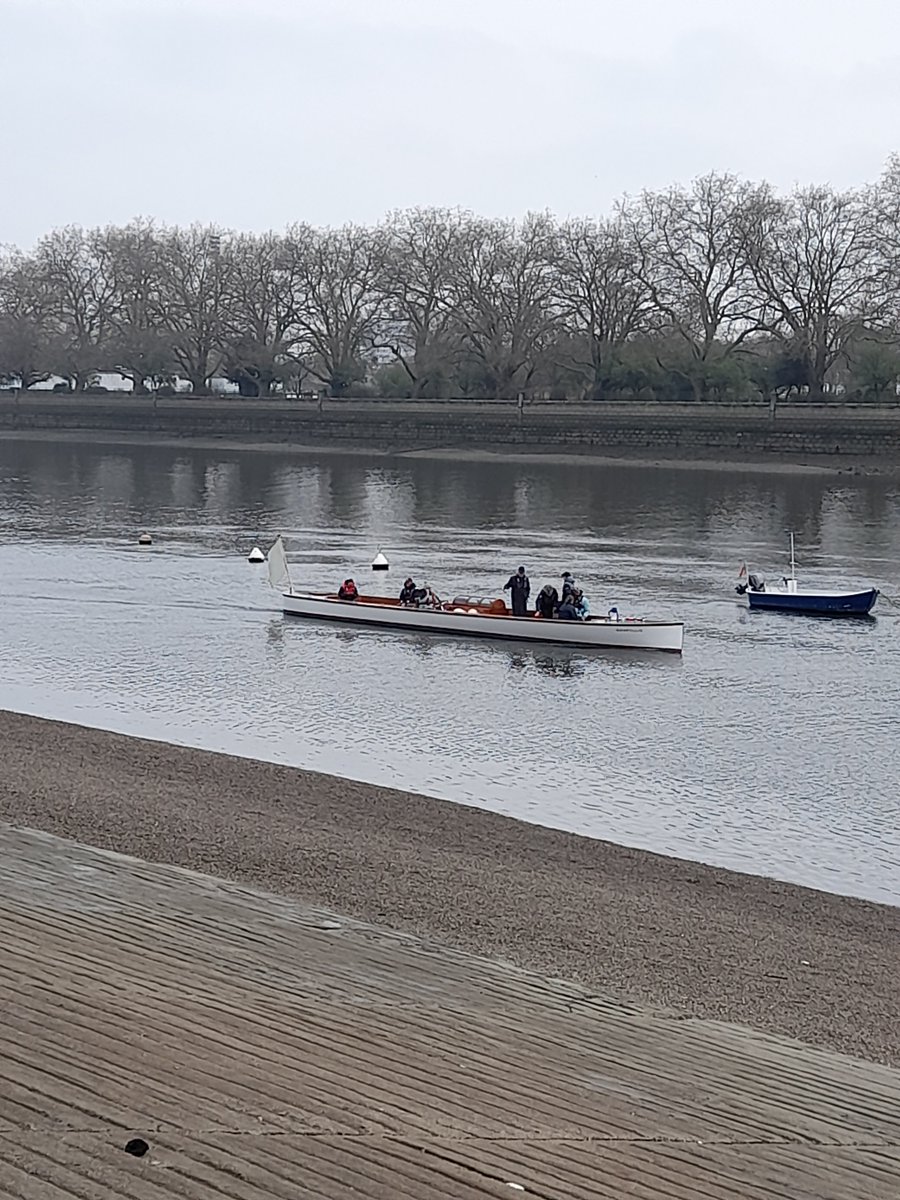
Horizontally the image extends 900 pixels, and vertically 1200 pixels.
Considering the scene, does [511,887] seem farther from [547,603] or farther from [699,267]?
[699,267]

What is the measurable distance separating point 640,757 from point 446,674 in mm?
9702

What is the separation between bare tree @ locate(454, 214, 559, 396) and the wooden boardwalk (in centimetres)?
11664

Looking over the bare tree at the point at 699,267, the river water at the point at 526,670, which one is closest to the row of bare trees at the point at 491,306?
the bare tree at the point at 699,267

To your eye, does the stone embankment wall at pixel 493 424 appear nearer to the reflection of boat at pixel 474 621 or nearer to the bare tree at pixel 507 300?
the bare tree at pixel 507 300

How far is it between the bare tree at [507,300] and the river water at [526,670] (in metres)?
53.1

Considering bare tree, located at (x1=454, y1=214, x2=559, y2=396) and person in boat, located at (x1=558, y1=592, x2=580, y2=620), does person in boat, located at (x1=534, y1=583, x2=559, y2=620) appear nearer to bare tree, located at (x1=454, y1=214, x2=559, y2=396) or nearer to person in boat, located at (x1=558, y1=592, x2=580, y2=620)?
person in boat, located at (x1=558, y1=592, x2=580, y2=620)

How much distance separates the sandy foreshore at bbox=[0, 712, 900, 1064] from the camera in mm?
13562


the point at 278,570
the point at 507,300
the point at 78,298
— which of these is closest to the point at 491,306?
the point at 507,300

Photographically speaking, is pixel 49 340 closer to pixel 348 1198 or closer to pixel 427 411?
pixel 427 411

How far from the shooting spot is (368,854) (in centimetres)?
1766

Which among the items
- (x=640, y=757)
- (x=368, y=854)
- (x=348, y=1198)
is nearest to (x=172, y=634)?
(x=640, y=757)

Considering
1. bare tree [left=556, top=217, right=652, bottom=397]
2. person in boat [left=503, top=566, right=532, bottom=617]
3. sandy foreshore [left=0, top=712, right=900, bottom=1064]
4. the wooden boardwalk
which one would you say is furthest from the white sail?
bare tree [left=556, top=217, right=652, bottom=397]

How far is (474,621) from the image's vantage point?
4038cm

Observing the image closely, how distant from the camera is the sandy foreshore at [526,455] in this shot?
9756cm
